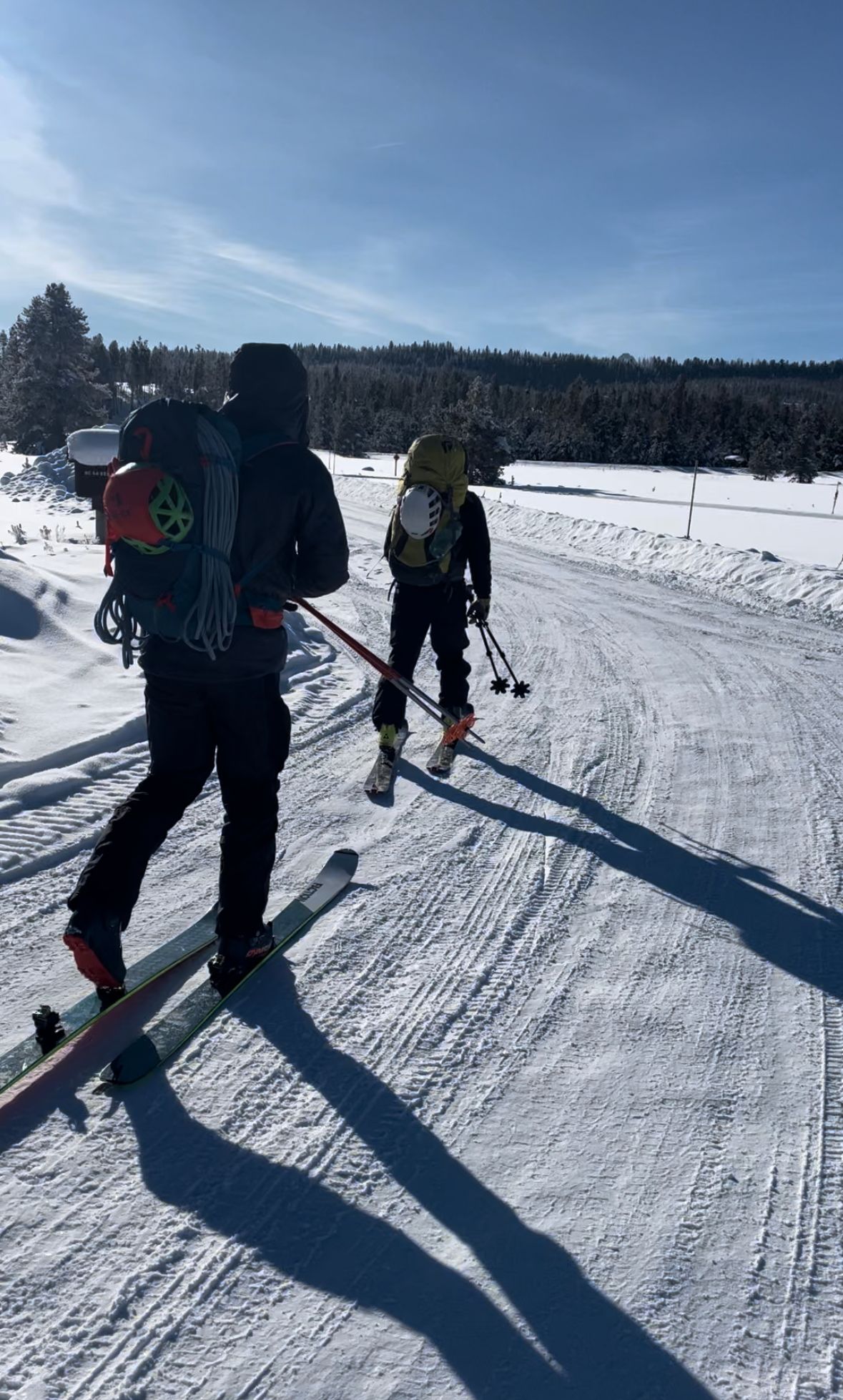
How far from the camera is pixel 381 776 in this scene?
15.3 feet

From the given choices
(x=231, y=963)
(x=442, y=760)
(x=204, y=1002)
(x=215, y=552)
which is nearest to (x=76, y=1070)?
(x=204, y=1002)

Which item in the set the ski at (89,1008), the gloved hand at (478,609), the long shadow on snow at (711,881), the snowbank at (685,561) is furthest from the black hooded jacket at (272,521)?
the snowbank at (685,561)

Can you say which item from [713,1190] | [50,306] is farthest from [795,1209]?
[50,306]

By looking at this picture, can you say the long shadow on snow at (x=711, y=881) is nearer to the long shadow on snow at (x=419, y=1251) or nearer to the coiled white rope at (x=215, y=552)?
the long shadow on snow at (x=419, y=1251)

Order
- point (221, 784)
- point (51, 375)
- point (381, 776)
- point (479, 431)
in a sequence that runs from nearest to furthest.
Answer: point (221, 784) → point (381, 776) → point (51, 375) → point (479, 431)

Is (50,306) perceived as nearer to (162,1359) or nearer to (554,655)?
(554,655)

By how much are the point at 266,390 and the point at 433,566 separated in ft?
7.44

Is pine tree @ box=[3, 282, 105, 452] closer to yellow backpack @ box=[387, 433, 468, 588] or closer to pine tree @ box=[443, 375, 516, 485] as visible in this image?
pine tree @ box=[443, 375, 516, 485]

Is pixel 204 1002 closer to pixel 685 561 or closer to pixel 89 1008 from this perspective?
pixel 89 1008

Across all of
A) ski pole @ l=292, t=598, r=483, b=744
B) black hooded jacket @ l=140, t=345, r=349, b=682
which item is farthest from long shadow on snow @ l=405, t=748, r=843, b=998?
black hooded jacket @ l=140, t=345, r=349, b=682

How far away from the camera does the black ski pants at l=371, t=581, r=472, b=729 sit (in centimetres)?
493

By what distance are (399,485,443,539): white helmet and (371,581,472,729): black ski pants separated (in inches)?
14.4

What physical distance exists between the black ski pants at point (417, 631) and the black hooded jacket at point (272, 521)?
211 cm

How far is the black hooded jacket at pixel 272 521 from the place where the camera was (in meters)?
2.64
